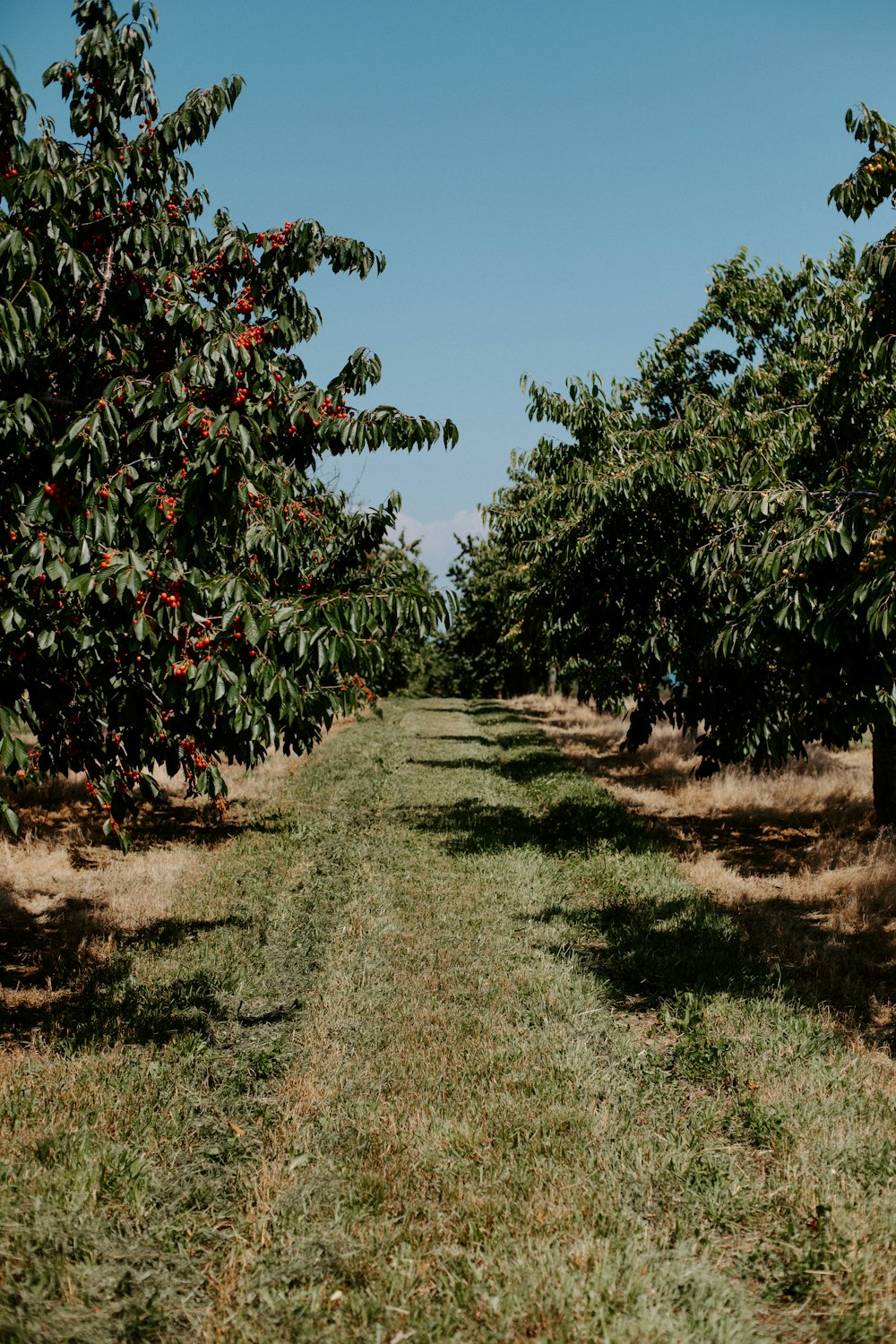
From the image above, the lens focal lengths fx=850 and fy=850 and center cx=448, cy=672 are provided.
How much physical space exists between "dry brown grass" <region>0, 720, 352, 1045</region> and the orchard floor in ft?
0.70

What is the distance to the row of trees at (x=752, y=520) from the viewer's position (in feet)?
17.8

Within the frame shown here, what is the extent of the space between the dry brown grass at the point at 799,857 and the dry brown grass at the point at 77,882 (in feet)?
17.0

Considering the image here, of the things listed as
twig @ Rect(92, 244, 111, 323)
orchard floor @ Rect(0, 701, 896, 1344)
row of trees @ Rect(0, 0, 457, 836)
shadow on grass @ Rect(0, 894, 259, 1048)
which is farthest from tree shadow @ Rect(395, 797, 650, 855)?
twig @ Rect(92, 244, 111, 323)

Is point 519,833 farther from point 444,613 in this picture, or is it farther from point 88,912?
point 444,613

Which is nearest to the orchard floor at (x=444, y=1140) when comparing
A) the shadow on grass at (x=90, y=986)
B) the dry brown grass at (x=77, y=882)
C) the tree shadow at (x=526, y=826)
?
the shadow on grass at (x=90, y=986)

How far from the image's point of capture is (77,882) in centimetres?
862

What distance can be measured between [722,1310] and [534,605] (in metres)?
9.44

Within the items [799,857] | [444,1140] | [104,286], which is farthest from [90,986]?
[799,857]

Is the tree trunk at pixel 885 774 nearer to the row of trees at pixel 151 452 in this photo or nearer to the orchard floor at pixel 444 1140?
the orchard floor at pixel 444 1140

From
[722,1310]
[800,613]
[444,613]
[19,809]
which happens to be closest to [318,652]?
[444,613]

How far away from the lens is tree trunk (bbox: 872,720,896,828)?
1020 cm

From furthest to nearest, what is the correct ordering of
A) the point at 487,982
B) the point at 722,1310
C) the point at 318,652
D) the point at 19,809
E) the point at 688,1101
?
the point at 19,809
the point at 487,982
the point at 688,1101
the point at 318,652
the point at 722,1310

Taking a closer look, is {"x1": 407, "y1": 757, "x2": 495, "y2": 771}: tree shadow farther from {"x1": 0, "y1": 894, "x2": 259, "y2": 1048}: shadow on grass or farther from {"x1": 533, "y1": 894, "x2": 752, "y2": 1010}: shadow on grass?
{"x1": 0, "y1": 894, "x2": 259, "y2": 1048}: shadow on grass

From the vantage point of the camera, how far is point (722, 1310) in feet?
9.68
